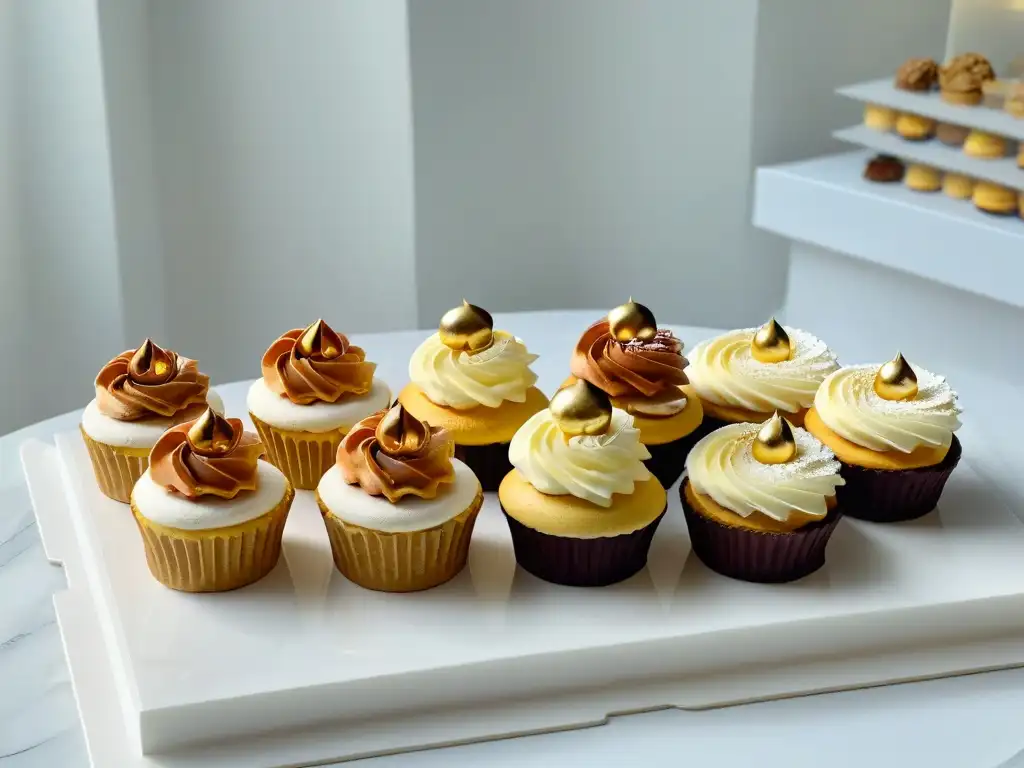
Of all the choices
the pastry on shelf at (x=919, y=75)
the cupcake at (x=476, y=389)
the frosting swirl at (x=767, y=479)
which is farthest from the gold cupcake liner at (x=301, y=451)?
the pastry on shelf at (x=919, y=75)

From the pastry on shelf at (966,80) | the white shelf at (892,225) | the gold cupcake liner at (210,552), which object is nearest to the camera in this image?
the gold cupcake liner at (210,552)

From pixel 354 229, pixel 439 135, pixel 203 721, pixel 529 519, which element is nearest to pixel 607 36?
pixel 439 135

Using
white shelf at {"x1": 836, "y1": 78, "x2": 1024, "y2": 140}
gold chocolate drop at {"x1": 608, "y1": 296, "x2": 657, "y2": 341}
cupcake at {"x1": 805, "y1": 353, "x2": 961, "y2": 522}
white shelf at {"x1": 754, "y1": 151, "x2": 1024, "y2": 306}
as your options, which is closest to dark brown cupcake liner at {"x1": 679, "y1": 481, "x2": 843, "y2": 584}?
cupcake at {"x1": 805, "y1": 353, "x2": 961, "y2": 522}

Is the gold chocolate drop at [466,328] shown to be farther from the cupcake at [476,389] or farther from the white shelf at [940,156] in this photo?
the white shelf at [940,156]

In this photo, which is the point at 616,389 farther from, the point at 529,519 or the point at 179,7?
the point at 179,7

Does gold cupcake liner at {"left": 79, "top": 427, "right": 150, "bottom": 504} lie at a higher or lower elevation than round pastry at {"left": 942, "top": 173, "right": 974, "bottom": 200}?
lower

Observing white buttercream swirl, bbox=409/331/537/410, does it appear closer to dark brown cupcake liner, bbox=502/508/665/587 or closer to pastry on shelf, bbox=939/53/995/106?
dark brown cupcake liner, bbox=502/508/665/587

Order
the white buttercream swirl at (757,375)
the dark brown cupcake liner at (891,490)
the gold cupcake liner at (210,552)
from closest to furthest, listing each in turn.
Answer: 1. the gold cupcake liner at (210,552)
2. the dark brown cupcake liner at (891,490)
3. the white buttercream swirl at (757,375)
